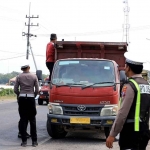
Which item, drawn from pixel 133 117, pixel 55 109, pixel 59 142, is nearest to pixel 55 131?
pixel 59 142

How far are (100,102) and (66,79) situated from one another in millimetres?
1172

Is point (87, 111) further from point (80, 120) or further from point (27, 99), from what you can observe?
point (27, 99)

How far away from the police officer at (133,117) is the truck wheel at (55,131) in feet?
18.8

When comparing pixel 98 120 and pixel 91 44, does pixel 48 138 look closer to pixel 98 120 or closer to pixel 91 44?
pixel 98 120

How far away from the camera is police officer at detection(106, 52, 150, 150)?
458 centimetres

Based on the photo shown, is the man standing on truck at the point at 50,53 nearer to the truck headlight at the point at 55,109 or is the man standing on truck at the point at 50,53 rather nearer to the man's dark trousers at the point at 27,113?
the truck headlight at the point at 55,109

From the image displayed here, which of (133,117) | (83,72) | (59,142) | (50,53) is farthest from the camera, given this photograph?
(50,53)

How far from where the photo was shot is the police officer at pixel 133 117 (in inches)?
180

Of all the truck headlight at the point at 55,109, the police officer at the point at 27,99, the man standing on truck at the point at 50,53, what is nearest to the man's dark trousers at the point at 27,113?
the police officer at the point at 27,99

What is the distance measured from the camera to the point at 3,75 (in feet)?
544

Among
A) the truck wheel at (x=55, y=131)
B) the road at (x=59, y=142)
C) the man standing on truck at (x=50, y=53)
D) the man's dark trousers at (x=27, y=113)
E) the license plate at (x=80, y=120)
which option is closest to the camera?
the road at (x=59, y=142)

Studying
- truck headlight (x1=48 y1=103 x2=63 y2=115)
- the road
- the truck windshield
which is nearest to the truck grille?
truck headlight (x1=48 y1=103 x2=63 y2=115)

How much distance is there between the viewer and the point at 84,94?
9.65 metres

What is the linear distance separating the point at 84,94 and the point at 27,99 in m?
1.35
